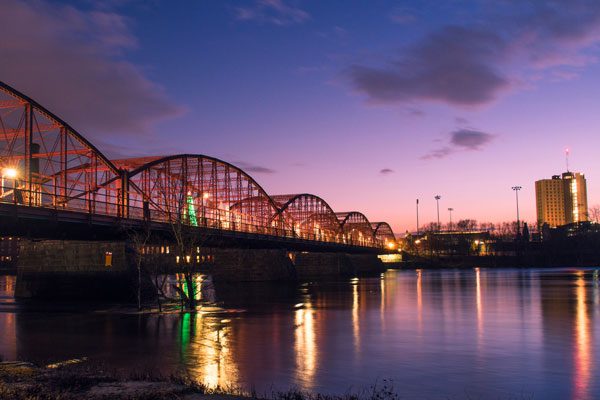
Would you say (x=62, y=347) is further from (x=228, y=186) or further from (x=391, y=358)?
(x=228, y=186)

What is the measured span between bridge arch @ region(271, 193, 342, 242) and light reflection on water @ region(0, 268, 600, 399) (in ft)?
307

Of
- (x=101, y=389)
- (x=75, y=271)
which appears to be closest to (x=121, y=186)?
(x=75, y=271)

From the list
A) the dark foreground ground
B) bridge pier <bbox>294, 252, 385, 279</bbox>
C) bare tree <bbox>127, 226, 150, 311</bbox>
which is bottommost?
bridge pier <bbox>294, 252, 385, 279</bbox>

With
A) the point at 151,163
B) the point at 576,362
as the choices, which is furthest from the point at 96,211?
the point at 576,362

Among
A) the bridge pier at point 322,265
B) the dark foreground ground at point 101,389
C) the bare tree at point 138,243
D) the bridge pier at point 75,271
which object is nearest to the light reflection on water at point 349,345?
the dark foreground ground at point 101,389

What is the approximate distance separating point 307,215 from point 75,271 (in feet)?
340

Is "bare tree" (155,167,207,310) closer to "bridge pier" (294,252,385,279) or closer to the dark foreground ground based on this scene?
the dark foreground ground

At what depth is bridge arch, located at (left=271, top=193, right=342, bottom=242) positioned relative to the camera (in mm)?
141400

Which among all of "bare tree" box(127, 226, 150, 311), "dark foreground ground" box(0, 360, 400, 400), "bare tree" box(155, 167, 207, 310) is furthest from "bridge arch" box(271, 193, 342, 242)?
"dark foreground ground" box(0, 360, 400, 400)

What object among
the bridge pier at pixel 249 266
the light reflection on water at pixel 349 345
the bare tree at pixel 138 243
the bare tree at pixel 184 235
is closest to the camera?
the light reflection on water at pixel 349 345

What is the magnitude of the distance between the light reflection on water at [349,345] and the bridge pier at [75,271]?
7.44 meters

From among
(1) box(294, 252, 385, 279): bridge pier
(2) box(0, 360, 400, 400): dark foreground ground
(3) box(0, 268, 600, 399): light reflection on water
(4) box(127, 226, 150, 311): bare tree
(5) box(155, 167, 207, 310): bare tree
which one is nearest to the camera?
(2) box(0, 360, 400, 400): dark foreground ground

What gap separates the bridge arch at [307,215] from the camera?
141m

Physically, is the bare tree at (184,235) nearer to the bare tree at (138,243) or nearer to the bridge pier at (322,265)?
the bare tree at (138,243)
